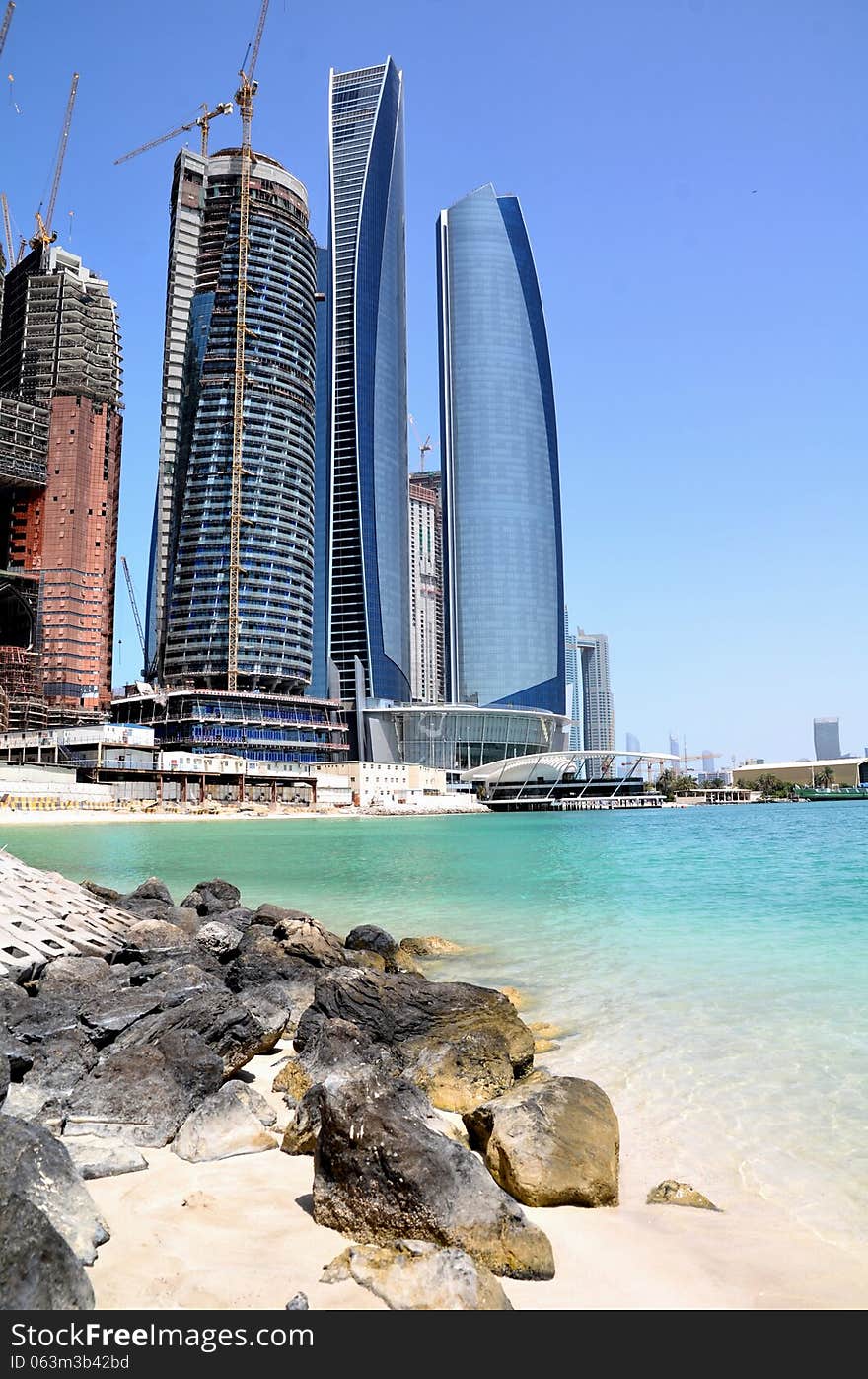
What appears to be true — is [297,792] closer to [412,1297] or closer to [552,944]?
[552,944]

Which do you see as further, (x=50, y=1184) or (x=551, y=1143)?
(x=551, y=1143)

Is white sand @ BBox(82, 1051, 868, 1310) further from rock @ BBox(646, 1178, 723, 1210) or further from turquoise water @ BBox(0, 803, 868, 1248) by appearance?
turquoise water @ BBox(0, 803, 868, 1248)

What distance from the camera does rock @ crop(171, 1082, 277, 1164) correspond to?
770 centimetres

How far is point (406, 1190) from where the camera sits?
6152 mm

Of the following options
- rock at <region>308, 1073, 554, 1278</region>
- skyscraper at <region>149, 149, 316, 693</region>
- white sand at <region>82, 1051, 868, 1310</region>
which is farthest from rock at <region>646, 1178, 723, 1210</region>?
skyscraper at <region>149, 149, 316, 693</region>

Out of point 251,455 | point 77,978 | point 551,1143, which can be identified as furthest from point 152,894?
point 251,455

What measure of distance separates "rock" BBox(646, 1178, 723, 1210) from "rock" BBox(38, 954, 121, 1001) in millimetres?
7151

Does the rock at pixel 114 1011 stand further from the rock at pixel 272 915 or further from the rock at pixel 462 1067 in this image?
the rock at pixel 272 915

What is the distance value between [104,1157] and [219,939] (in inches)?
374

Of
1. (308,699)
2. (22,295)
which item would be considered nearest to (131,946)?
(308,699)

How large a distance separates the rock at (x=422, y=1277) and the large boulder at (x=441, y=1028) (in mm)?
3724

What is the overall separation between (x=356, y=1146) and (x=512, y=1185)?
1.56 m

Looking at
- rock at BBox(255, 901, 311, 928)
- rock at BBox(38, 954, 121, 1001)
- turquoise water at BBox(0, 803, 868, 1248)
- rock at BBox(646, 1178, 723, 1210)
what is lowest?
turquoise water at BBox(0, 803, 868, 1248)

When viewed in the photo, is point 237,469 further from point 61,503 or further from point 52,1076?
point 52,1076
